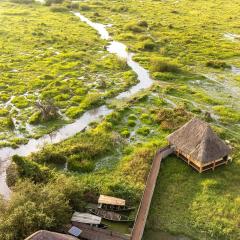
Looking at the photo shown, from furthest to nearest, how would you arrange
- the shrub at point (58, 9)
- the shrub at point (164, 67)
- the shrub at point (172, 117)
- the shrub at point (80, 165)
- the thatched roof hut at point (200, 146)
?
the shrub at point (58, 9) → the shrub at point (164, 67) → the shrub at point (172, 117) → the shrub at point (80, 165) → the thatched roof hut at point (200, 146)

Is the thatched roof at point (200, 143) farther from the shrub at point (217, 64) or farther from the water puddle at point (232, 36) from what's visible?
the water puddle at point (232, 36)

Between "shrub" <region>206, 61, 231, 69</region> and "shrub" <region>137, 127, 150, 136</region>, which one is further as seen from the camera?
"shrub" <region>206, 61, 231, 69</region>

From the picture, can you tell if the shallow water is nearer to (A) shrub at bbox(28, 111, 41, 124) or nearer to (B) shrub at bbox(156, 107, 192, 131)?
(B) shrub at bbox(156, 107, 192, 131)

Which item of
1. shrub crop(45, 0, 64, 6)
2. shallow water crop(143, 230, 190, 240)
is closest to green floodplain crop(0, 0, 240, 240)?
shallow water crop(143, 230, 190, 240)

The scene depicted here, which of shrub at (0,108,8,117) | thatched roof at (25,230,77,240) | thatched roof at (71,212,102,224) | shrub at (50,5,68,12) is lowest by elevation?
shrub at (0,108,8,117)

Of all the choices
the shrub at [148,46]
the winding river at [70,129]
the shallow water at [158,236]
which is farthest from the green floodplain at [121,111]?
the winding river at [70,129]

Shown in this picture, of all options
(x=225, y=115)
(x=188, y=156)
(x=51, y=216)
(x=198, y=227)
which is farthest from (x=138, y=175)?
(x=225, y=115)

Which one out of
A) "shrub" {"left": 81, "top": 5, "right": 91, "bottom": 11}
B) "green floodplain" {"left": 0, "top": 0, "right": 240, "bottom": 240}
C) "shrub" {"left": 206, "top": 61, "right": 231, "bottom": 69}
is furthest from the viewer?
"shrub" {"left": 81, "top": 5, "right": 91, "bottom": 11}

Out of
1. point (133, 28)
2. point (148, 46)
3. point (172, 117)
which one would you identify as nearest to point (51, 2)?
point (133, 28)

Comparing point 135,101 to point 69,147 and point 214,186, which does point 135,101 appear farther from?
point 214,186
